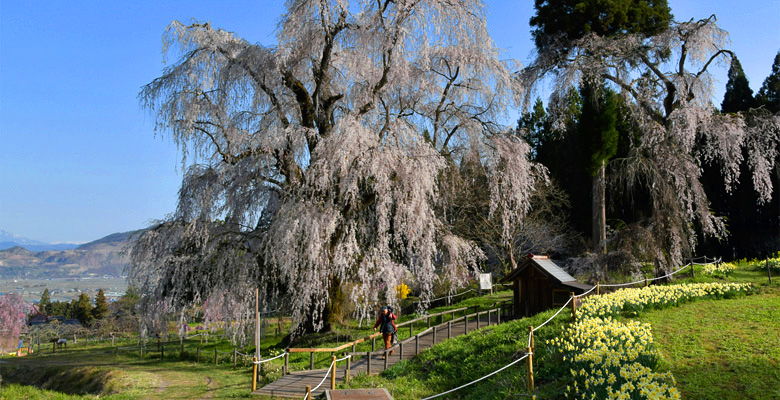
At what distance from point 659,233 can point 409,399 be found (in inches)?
574

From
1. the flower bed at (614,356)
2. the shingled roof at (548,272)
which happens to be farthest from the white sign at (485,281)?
the flower bed at (614,356)

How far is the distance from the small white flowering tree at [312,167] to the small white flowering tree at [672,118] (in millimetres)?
6580

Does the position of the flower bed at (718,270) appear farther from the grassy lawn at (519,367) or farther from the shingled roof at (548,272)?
the shingled roof at (548,272)

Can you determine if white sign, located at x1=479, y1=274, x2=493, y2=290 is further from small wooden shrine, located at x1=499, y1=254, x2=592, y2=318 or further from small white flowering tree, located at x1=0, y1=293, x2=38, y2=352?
small white flowering tree, located at x1=0, y1=293, x2=38, y2=352

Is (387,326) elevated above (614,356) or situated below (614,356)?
below

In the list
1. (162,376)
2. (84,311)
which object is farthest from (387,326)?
(84,311)

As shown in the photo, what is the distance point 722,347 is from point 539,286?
31.3 feet

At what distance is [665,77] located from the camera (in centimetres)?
2208

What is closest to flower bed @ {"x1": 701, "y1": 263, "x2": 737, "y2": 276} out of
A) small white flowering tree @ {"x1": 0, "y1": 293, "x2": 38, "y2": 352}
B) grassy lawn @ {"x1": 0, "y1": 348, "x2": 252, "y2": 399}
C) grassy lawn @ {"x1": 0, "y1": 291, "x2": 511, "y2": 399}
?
grassy lawn @ {"x1": 0, "y1": 291, "x2": 511, "y2": 399}

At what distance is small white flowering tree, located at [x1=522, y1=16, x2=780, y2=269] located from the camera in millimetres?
20422

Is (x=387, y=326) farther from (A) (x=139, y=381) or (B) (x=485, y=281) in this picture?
(B) (x=485, y=281)

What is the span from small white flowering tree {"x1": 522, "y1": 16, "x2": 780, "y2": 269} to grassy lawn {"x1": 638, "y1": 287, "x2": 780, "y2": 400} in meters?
7.12

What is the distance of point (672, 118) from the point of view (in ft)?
68.8

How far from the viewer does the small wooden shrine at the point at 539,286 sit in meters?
17.8
